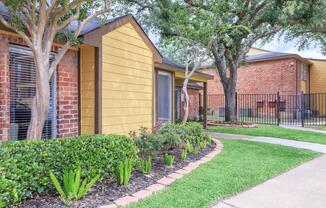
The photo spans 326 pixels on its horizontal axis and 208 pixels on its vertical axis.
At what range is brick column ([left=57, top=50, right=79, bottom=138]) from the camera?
19.1 feet

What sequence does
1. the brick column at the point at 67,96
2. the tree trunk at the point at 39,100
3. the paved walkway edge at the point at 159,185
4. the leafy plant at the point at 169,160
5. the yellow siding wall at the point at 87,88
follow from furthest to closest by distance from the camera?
the yellow siding wall at the point at 87,88 → the brick column at the point at 67,96 → the leafy plant at the point at 169,160 → the tree trunk at the point at 39,100 → the paved walkway edge at the point at 159,185

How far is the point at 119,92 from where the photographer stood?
679 centimetres

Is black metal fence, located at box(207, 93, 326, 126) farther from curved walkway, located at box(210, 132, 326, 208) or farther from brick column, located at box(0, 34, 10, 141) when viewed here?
brick column, located at box(0, 34, 10, 141)

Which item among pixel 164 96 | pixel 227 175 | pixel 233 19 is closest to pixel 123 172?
pixel 227 175

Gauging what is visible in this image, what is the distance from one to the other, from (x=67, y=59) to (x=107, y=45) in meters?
0.92

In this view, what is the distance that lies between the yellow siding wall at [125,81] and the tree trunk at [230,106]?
8137mm

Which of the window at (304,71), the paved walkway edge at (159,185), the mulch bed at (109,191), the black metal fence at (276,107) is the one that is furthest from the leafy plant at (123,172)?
the window at (304,71)

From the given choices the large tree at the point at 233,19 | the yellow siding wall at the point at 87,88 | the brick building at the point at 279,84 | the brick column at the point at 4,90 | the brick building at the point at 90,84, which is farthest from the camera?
the brick building at the point at 279,84

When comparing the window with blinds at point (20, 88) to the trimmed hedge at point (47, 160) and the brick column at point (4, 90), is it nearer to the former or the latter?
the brick column at point (4, 90)

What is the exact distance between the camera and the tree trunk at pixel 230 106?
15.4 m

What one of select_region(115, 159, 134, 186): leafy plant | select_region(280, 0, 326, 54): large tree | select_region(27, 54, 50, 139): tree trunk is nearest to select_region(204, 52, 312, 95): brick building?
select_region(280, 0, 326, 54): large tree

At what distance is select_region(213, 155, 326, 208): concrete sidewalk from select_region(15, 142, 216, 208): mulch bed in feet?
4.08

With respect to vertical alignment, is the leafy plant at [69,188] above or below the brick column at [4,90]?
below

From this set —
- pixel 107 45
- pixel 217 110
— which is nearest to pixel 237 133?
pixel 107 45
